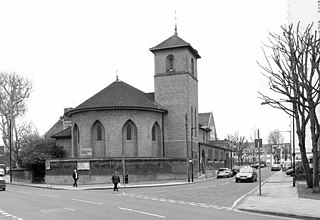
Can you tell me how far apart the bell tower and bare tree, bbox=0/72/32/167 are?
19636mm

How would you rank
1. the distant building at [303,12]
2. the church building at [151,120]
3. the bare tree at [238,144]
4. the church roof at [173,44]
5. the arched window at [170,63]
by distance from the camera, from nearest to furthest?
the church building at [151,120] → the distant building at [303,12] → the church roof at [173,44] → the arched window at [170,63] → the bare tree at [238,144]

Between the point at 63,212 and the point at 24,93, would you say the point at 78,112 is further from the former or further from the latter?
the point at 63,212

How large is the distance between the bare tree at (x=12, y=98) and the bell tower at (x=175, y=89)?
1964 centimetres

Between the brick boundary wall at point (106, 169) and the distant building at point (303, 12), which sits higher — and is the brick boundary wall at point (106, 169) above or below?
below

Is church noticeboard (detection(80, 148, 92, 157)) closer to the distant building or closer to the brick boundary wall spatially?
the brick boundary wall

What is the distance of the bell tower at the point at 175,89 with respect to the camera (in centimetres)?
5991

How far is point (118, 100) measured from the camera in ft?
187

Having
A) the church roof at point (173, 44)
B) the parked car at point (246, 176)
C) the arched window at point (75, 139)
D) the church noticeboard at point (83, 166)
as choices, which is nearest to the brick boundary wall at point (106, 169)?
the church noticeboard at point (83, 166)

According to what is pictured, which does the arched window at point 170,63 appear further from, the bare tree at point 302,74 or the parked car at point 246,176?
the bare tree at point 302,74

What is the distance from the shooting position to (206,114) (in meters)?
106

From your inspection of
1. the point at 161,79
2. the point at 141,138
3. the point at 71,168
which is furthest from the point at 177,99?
the point at 71,168

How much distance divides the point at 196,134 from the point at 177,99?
22.0 ft

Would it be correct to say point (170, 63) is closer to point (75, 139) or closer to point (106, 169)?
point (75, 139)

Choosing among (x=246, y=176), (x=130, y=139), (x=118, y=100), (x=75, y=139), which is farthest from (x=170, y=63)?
(x=246, y=176)
